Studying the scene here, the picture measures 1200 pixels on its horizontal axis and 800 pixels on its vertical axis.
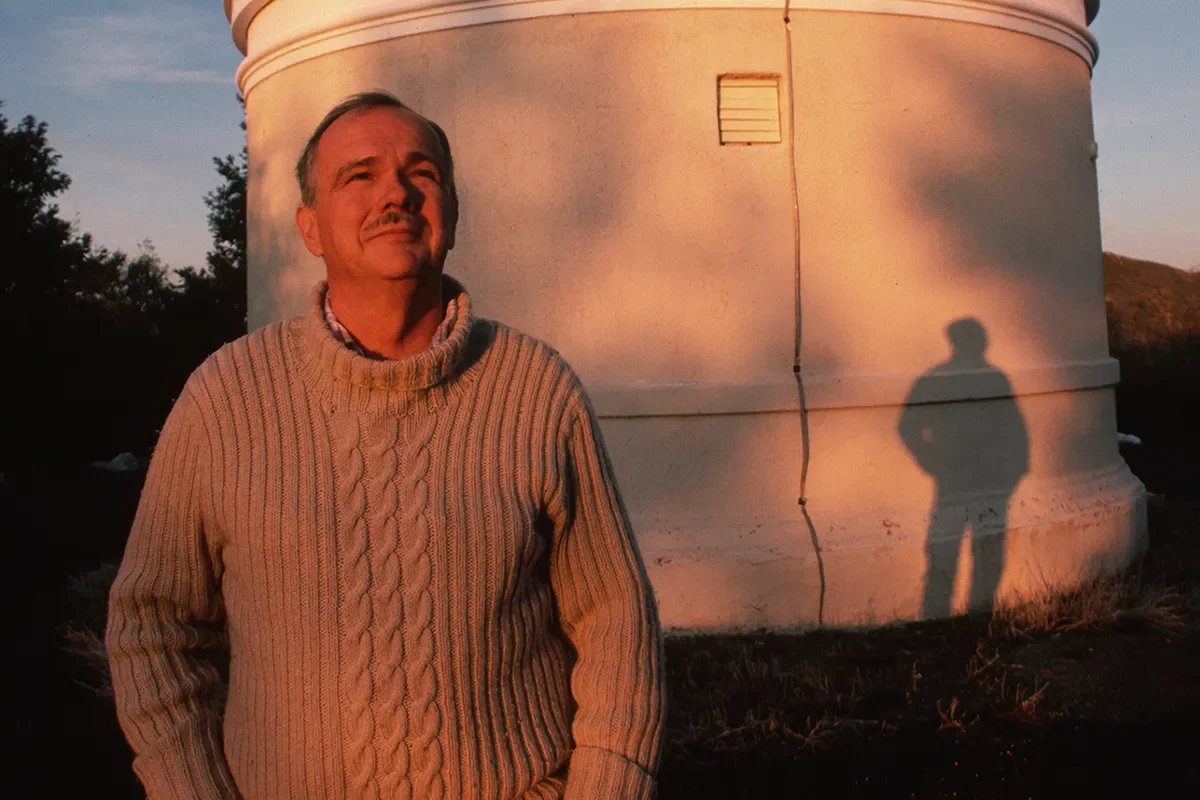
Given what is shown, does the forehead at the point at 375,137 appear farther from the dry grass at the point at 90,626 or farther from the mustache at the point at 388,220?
the dry grass at the point at 90,626

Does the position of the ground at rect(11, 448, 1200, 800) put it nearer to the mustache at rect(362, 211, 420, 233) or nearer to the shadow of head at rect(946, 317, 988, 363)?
the shadow of head at rect(946, 317, 988, 363)

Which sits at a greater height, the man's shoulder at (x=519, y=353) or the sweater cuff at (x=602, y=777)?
the man's shoulder at (x=519, y=353)

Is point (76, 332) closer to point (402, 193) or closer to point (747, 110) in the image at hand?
point (747, 110)

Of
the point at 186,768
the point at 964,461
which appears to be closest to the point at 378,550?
the point at 186,768

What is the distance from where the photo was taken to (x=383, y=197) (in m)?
2.09

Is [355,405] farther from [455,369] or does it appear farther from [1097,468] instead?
[1097,468]

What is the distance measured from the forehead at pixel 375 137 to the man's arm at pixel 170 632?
53 centimetres

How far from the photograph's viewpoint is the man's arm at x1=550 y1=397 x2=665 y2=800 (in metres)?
2.17

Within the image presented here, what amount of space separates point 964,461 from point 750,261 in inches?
71.1

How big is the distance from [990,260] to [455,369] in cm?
581

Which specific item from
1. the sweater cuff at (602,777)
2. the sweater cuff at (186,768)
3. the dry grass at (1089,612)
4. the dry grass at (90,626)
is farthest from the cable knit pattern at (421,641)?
the dry grass at (1089,612)

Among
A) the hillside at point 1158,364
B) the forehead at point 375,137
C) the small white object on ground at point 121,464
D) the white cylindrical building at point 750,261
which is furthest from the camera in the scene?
the small white object on ground at point 121,464

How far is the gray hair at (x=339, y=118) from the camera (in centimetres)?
219

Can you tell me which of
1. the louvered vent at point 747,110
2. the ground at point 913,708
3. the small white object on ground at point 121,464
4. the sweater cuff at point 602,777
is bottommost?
the ground at point 913,708
